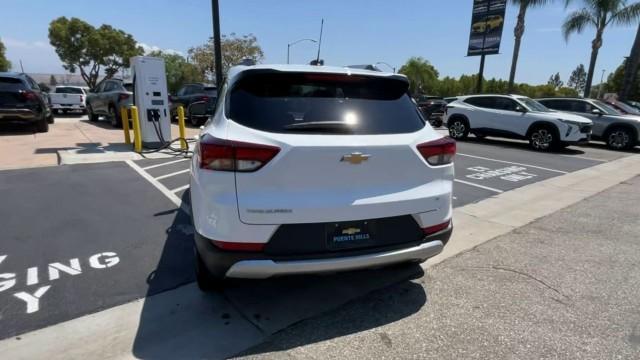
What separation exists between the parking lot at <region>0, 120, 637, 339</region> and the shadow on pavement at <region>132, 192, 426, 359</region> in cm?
2

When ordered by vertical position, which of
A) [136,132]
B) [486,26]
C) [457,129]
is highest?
[486,26]

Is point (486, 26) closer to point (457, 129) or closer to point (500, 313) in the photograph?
point (457, 129)

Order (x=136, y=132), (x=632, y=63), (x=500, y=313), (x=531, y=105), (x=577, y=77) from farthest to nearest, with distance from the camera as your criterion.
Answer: (x=577, y=77) < (x=632, y=63) < (x=531, y=105) < (x=136, y=132) < (x=500, y=313)

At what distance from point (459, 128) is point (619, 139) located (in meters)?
5.34

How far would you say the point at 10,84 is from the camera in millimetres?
10953

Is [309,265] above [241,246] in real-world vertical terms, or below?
below

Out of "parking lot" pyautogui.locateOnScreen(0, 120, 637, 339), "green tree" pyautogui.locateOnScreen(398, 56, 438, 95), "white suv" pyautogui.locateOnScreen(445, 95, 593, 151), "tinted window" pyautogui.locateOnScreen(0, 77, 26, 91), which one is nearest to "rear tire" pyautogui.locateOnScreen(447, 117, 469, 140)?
"white suv" pyautogui.locateOnScreen(445, 95, 593, 151)

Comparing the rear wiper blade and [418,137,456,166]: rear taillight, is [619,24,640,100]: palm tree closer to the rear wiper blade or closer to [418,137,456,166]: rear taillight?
[418,137,456,166]: rear taillight

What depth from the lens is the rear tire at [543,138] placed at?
12.0m

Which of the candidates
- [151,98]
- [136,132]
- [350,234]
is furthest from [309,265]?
[151,98]

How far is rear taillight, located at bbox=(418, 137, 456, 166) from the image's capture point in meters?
2.78

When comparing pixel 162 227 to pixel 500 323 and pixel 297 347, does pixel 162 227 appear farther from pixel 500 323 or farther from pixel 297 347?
pixel 500 323

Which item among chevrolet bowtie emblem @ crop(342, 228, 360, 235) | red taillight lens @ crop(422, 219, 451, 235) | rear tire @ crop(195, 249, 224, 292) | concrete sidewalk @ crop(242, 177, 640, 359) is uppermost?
chevrolet bowtie emblem @ crop(342, 228, 360, 235)

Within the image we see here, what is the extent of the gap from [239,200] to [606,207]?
20.2 ft
